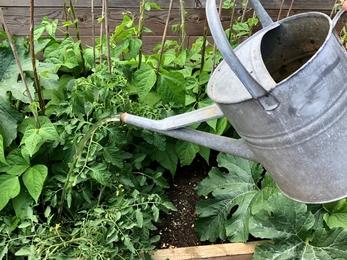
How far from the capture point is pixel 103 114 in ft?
4.65

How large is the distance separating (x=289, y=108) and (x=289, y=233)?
0.81 m

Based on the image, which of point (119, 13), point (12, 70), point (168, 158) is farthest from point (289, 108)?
point (119, 13)

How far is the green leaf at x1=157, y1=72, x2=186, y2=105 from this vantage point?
172 cm

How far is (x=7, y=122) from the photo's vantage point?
1.53 metres

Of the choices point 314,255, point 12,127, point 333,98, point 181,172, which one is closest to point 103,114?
point 12,127

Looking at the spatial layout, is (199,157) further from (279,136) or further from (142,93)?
(279,136)

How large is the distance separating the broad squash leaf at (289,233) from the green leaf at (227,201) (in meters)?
0.13

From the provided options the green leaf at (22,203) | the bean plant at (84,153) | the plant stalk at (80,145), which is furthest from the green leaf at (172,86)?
the green leaf at (22,203)

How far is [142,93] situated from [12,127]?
0.52 m

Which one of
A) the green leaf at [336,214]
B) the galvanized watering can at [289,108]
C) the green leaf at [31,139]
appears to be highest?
the galvanized watering can at [289,108]

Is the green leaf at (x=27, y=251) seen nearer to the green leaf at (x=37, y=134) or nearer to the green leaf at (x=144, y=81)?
the green leaf at (x=37, y=134)

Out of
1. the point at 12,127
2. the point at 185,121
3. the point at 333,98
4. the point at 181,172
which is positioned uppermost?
the point at 333,98

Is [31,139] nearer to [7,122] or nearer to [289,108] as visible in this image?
[7,122]

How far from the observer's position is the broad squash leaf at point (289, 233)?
4.85ft
